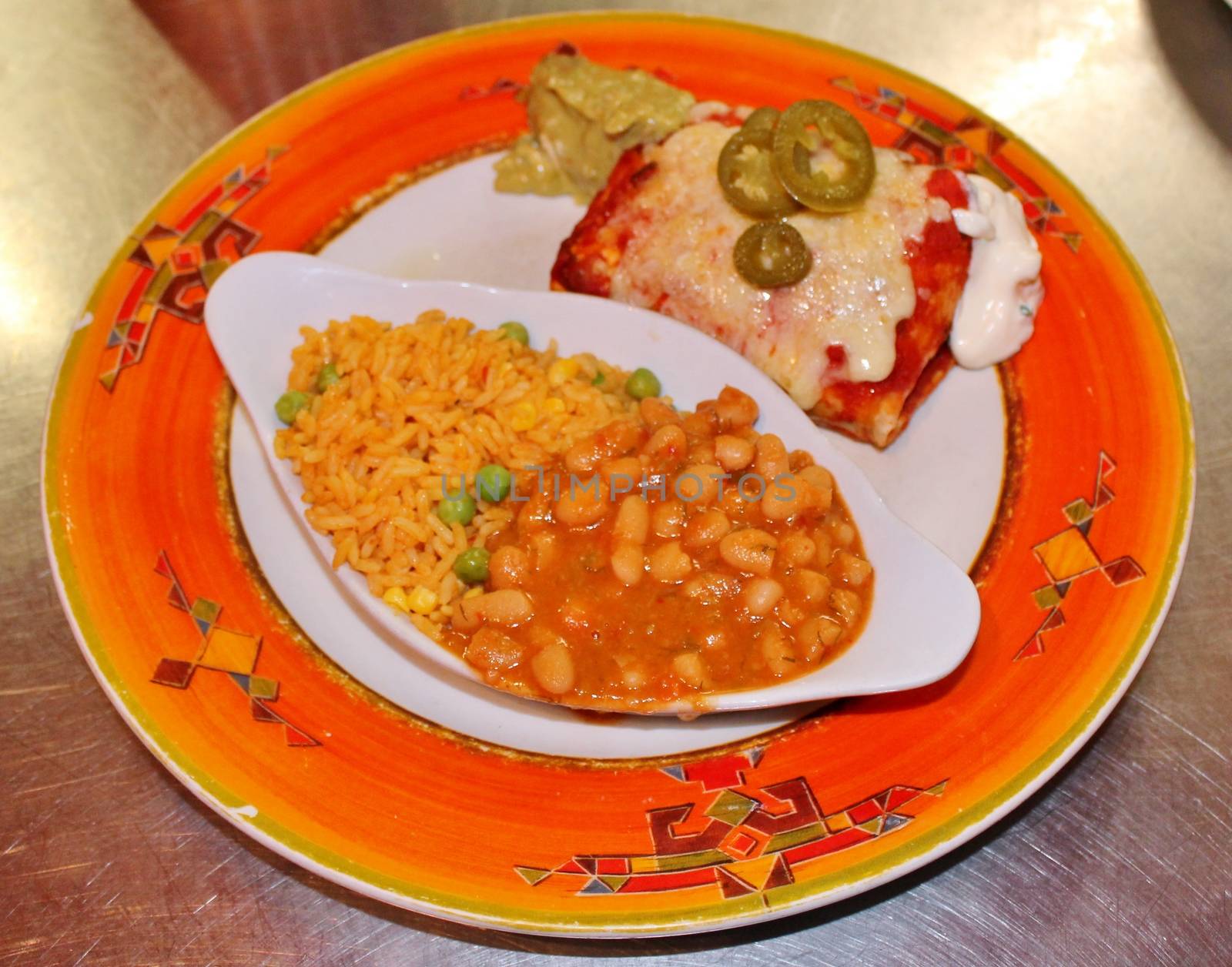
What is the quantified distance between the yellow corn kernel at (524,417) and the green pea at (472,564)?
0.45m

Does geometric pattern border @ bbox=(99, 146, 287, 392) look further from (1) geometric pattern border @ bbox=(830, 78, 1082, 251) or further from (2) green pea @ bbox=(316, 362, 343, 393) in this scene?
(1) geometric pattern border @ bbox=(830, 78, 1082, 251)

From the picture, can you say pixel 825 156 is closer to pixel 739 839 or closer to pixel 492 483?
pixel 492 483

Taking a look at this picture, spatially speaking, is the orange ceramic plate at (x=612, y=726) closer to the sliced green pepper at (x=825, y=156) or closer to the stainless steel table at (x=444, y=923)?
the stainless steel table at (x=444, y=923)

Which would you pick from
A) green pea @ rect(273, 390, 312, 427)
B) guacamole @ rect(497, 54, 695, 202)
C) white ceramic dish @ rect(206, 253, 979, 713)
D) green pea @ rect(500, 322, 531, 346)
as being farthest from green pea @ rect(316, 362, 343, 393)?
guacamole @ rect(497, 54, 695, 202)

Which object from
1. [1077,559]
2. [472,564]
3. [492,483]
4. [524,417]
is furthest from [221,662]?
[1077,559]

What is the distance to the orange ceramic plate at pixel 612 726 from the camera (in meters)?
2.68

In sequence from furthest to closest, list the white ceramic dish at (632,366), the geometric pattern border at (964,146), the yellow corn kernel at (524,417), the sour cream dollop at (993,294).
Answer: the geometric pattern border at (964,146)
the sour cream dollop at (993,294)
the yellow corn kernel at (524,417)
the white ceramic dish at (632,366)

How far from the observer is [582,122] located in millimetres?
4219

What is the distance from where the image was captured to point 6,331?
4543mm

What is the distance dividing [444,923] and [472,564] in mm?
1080

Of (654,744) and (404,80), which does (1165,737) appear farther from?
(404,80)

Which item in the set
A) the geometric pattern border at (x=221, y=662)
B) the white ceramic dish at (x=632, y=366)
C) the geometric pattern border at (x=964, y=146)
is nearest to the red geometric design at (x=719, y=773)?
the white ceramic dish at (x=632, y=366)

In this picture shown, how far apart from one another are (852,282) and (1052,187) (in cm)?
111

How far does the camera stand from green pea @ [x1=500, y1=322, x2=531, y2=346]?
363 centimetres
